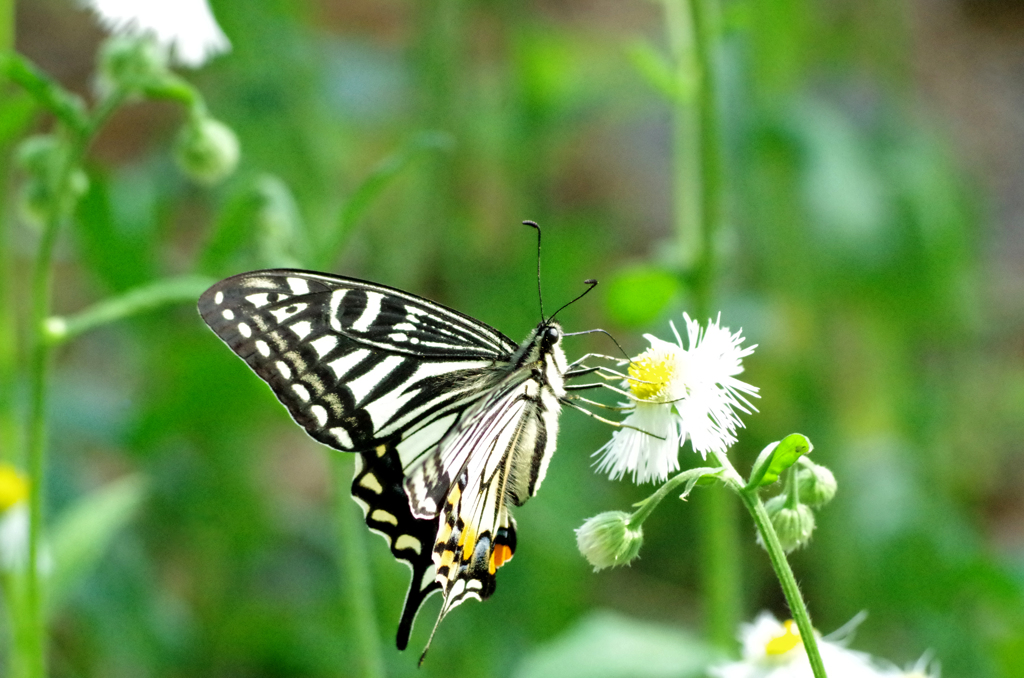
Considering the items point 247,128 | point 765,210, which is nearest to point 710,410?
point 765,210

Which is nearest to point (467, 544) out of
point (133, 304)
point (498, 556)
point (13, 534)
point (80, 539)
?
point (498, 556)

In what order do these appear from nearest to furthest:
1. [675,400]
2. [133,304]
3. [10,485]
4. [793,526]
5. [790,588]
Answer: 1. [790,588]
2. [793,526]
3. [675,400]
4. [133,304]
5. [10,485]

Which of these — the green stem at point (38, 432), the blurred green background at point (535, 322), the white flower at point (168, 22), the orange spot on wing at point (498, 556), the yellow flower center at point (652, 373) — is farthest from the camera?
the blurred green background at point (535, 322)

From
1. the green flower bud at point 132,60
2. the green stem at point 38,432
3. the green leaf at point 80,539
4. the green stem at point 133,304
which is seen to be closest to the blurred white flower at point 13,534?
the green leaf at point 80,539

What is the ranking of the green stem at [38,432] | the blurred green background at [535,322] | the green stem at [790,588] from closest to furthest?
1. the green stem at [790,588]
2. the green stem at [38,432]
3. the blurred green background at [535,322]

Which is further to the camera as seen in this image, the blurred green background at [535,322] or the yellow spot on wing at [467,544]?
the blurred green background at [535,322]

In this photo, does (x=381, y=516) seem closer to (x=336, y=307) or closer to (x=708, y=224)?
(x=336, y=307)

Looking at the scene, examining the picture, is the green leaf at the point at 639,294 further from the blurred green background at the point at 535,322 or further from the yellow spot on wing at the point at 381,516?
the yellow spot on wing at the point at 381,516

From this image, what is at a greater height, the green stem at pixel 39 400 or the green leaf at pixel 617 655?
the green stem at pixel 39 400
